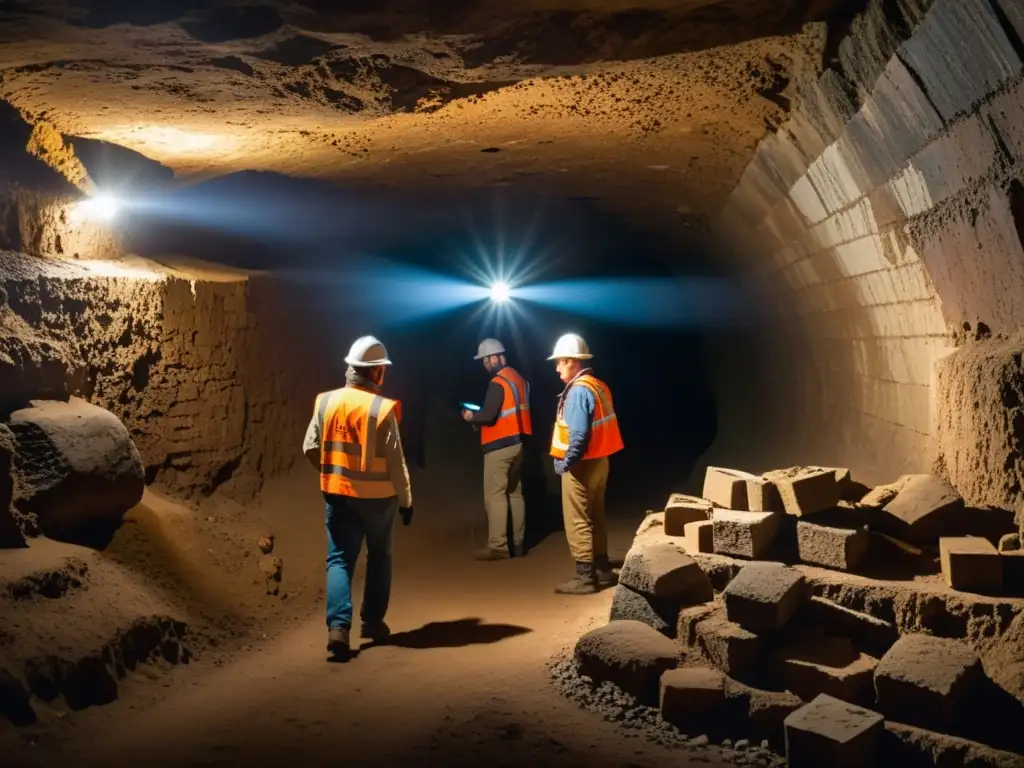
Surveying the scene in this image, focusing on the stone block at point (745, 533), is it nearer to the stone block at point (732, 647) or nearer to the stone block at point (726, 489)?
the stone block at point (726, 489)

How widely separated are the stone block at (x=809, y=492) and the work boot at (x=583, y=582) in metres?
2.14

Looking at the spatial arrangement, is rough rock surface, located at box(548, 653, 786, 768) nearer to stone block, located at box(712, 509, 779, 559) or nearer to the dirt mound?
stone block, located at box(712, 509, 779, 559)

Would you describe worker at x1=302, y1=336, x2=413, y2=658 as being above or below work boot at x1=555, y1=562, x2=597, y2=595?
above

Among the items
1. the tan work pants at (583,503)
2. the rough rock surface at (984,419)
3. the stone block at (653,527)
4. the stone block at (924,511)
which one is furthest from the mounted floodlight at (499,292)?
the stone block at (924,511)

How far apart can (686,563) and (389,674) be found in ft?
5.50

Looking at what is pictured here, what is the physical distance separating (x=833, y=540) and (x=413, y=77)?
10.6 ft

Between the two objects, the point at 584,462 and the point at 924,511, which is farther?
the point at 584,462

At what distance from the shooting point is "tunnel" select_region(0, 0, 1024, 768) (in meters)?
4.01

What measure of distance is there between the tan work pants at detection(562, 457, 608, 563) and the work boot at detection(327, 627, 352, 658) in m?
2.04

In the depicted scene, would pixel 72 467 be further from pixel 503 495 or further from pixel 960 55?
pixel 960 55

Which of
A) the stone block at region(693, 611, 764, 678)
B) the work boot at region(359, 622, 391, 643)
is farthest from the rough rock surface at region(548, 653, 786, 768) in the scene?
the work boot at region(359, 622, 391, 643)

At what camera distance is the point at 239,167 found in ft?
23.0

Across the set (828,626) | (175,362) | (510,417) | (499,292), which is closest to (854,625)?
(828,626)

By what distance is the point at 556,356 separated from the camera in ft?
24.0
